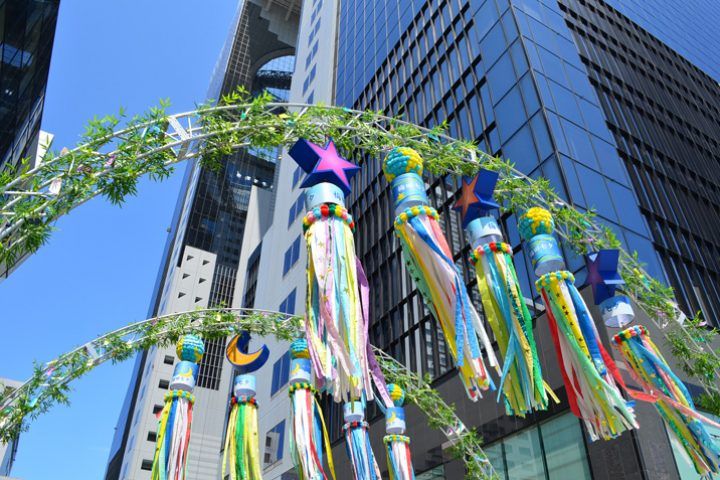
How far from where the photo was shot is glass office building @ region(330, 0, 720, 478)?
14.8m

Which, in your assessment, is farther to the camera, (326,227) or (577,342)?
(577,342)

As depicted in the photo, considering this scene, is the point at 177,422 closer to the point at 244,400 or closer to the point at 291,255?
the point at 244,400

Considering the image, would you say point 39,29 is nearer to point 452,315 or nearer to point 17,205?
point 17,205

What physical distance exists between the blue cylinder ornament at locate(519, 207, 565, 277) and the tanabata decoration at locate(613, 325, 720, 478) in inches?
63.8

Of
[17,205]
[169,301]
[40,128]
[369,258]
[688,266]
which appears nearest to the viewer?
[17,205]

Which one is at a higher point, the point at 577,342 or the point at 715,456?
the point at 577,342

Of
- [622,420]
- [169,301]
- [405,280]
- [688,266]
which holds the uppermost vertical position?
[169,301]

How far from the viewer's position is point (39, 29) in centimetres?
1717

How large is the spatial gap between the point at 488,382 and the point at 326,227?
1893 mm

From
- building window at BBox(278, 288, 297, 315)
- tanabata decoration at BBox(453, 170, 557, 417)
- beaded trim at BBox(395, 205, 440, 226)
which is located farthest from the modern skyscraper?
tanabata decoration at BBox(453, 170, 557, 417)

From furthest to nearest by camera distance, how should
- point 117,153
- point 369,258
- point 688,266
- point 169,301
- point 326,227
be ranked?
point 169,301 < point 369,258 < point 688,266 < point 117,153 < point 326,227

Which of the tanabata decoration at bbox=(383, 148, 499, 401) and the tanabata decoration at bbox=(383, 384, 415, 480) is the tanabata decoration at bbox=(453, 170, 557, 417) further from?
the tanabata decoration at bbox=(383, 384, 415, 480)

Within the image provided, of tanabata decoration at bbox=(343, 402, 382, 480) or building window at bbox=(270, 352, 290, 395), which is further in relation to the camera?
building window at bbox=(270, 352, 290, 395)

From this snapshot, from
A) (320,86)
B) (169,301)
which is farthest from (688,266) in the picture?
(169,301)
